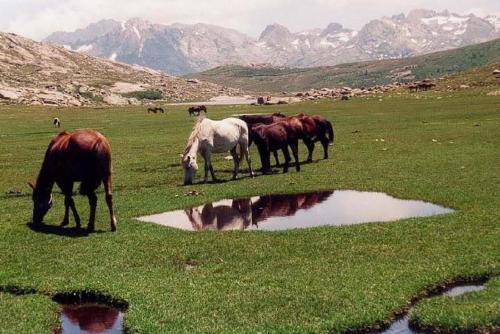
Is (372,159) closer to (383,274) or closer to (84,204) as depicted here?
(84,204)

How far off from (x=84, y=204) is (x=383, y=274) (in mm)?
15582

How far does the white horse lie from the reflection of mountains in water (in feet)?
14.9

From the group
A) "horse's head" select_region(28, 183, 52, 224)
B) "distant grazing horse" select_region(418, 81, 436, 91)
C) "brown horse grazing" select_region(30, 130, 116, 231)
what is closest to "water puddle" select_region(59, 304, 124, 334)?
"brown horse grazing" select_region(30, 130, 116, 231)

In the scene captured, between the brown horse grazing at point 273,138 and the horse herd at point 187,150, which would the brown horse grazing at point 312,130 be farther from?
Result: the brown horse grazing at point 273,138

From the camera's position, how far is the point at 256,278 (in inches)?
576

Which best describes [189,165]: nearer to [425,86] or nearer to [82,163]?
[82,163]

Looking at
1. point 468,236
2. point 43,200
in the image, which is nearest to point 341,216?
point 468,236

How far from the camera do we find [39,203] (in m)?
21.2

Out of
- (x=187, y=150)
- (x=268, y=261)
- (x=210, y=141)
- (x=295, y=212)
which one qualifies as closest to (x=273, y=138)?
(x=210, y=141)

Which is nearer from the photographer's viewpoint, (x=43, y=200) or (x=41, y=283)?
(x=41, y=283)

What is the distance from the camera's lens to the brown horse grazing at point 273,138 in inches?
1262

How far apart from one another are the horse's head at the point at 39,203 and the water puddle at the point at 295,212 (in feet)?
12.1

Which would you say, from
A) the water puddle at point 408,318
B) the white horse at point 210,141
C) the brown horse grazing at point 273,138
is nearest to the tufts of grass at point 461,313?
the water puddle at point 408,318

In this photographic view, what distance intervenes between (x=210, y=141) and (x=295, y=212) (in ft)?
27.1
